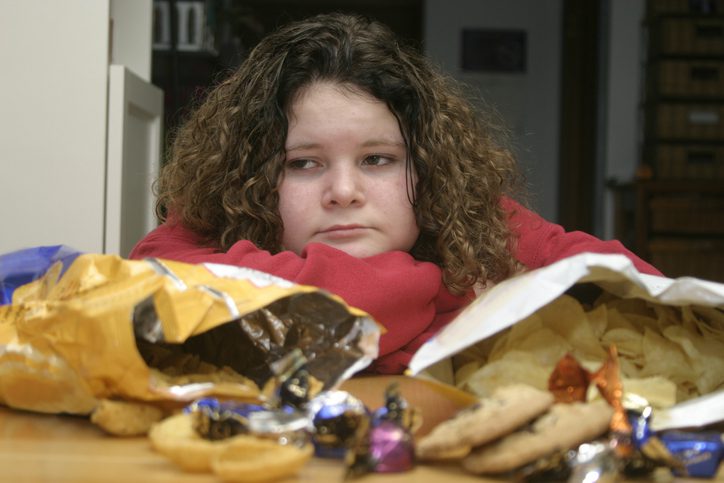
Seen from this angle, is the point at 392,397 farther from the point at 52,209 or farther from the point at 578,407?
the point at 52,209

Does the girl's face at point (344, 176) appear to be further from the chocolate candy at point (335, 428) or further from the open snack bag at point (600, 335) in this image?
the chocolate candy at point (335, 428)

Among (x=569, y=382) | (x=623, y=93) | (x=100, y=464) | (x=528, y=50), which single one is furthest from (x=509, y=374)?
(x=528, y=50)

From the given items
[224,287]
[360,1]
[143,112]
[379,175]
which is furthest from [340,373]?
[360,1]

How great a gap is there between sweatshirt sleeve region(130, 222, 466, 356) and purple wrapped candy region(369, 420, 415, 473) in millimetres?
311

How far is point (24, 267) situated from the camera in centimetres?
70

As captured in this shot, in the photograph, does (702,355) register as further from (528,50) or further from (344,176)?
(528,50)

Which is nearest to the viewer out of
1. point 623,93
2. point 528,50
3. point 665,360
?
point 665,360

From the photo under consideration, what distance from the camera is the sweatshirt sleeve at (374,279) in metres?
0.80

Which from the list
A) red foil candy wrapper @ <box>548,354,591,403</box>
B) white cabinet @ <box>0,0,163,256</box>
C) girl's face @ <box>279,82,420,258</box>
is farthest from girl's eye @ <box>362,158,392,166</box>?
white cabinet @ <box>0,0,163,256</box>

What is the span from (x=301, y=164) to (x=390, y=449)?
1.85 feet

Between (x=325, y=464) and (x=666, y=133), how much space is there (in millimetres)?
4516

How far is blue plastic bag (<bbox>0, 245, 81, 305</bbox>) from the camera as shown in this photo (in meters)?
0.69

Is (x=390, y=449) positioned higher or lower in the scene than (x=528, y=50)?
lower

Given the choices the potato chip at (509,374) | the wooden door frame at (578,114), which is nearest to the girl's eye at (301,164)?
the potato chip at (509,374)
